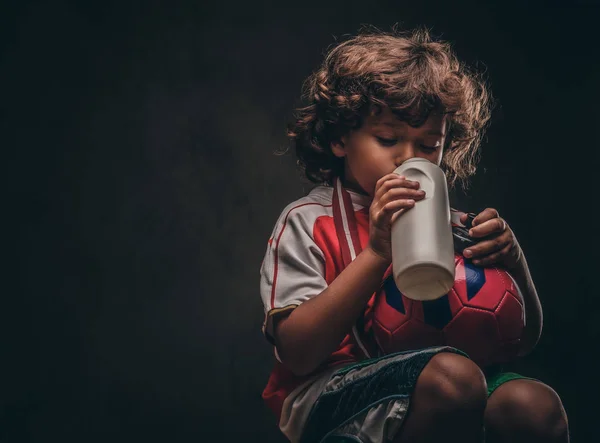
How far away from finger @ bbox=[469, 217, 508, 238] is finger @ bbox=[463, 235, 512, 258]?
0.01 m

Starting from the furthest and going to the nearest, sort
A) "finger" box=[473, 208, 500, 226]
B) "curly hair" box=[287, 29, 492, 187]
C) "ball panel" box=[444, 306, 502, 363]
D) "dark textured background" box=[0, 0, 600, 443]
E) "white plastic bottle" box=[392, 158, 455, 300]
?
1. "dark textured background" box=[0, 0, 600, 443]
2. "curly hair" box=[287, 29, 492, 187]
3. "finger" box=[473, 208, 500, 226]
4. "ball panel" box=[444, 306, 502, 363]
5. "white plastic bottle" box=[392, 158, 455, 300]

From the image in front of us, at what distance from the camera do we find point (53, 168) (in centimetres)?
208

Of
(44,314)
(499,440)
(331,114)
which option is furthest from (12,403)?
(499,440)

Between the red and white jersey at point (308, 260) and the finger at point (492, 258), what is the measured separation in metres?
0.21

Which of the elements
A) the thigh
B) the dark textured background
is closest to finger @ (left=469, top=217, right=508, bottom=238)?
the thigh

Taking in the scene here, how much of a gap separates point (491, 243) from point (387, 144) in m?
0.25

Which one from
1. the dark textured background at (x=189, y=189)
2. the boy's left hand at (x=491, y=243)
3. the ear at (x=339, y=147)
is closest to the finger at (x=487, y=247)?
the boy's left hand at (x=491, y=243)

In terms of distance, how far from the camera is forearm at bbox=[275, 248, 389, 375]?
135 centimetres

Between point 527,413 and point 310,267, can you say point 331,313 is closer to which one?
point 310,267

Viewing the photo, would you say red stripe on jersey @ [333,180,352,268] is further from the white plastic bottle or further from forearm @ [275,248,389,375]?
the white plastic bottle

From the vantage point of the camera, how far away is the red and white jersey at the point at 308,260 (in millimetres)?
1438

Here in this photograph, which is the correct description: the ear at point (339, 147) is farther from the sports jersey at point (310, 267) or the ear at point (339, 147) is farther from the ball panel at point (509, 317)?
the ball panel at point (509, 317)

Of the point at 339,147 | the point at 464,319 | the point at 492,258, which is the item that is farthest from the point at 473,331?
the point at 339,147

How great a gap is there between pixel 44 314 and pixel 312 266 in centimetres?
82
